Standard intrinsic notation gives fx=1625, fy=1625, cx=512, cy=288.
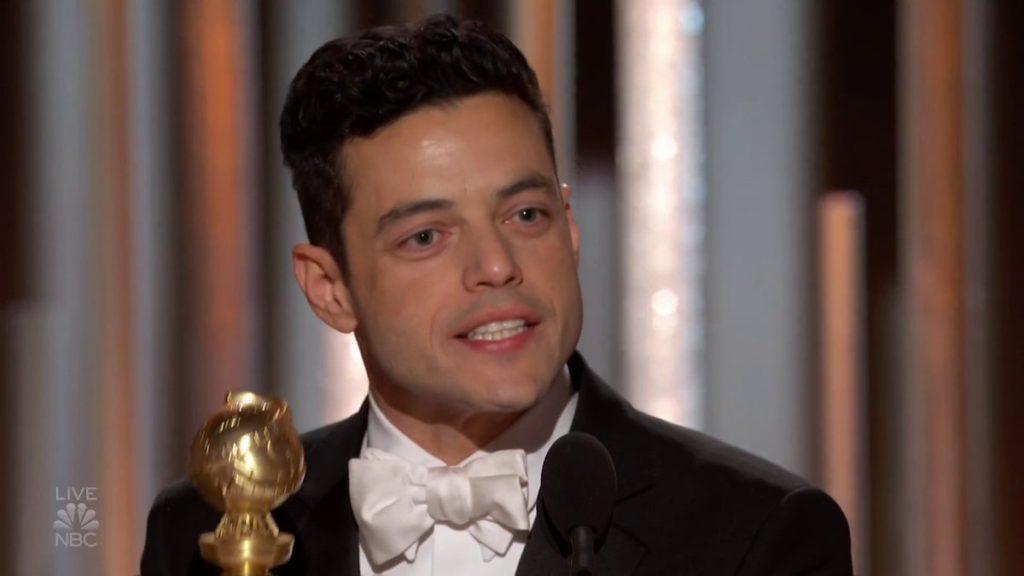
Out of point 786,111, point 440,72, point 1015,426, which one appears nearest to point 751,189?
point 786,111

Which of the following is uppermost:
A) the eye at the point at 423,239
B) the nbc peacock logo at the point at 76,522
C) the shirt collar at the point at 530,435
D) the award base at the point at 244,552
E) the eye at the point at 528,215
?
the eye at the point at 528,215

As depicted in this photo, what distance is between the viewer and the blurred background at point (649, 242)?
257 centimetres

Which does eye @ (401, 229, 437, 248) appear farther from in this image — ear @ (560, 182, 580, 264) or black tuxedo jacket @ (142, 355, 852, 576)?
black tuxedo jacket @ (142, 355, 852, 576)

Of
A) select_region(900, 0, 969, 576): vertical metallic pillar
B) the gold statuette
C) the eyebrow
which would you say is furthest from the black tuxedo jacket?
select_region(900, 0, 969, 576): vertical metallic pillar

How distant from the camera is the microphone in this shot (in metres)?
1.41

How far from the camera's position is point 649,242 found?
8.52 ft

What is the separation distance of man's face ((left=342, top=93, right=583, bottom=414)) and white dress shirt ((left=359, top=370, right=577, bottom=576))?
12 cm

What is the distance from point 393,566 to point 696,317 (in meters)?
0.85

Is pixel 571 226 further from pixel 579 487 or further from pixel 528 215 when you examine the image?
pixel 579 487

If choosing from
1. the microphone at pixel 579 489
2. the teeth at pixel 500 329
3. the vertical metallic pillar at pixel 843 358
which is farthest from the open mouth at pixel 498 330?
the vertical metallic pillar at pixel 843 358

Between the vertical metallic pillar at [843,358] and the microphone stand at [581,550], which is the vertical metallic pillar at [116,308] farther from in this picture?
the microphone stand at [581,550]

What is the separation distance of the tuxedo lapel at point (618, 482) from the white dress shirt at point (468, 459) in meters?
0.03

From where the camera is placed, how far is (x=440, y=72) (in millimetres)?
1832

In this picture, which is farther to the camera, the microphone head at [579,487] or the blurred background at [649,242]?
the blurred background at [649,242]
